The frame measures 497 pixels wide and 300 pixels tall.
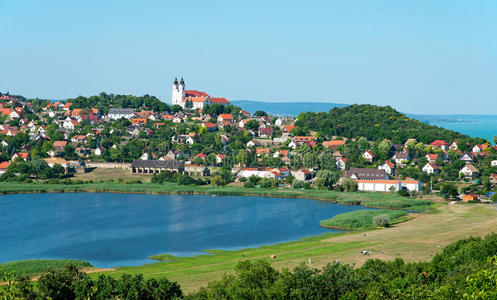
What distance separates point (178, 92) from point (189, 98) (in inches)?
148

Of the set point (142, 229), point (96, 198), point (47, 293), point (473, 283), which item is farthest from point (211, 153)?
point (473, 283)

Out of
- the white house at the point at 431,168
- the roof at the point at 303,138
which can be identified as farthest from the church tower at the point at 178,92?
the white house at the point at 431,168

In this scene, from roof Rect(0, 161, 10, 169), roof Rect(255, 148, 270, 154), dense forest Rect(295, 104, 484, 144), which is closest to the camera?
roof Rect(0, 161, 10, 169)

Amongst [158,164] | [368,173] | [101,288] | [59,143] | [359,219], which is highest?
[59,143]

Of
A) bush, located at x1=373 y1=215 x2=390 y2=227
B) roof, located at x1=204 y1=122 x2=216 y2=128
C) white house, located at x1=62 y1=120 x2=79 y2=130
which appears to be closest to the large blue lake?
bush, located at x1=373 y1=215 x2=390 y2=227

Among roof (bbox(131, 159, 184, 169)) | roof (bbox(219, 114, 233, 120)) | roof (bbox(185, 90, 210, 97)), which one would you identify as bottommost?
roof (bbox(131, 159, 184, 169))

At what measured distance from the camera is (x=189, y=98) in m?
133

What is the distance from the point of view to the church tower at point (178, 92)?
135 metres

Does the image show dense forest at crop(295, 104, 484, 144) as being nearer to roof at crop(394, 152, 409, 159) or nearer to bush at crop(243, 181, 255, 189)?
roof at crop(394, 152, 409, 159)

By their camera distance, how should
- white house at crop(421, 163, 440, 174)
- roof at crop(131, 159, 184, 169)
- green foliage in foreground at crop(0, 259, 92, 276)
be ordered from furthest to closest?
roof at crop(131, 159, 184, 169)
white house at crop(421, 163, 440, 174)
green foliage in foreground at crop(0, 259, 92, 276)

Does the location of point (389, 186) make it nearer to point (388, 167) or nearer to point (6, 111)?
point (388, 167)

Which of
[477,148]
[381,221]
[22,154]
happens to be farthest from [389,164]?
[22,154]

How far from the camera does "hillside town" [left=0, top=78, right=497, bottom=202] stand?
7238 cm

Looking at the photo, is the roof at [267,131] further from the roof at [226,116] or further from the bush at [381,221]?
the bush at [381,221]
